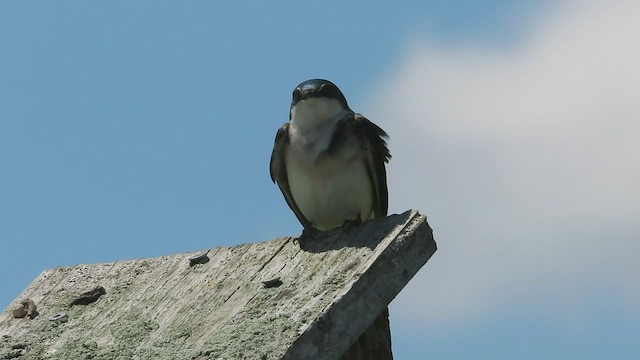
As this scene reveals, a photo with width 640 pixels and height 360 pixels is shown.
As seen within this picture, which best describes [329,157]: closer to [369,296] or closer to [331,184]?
[331,184]

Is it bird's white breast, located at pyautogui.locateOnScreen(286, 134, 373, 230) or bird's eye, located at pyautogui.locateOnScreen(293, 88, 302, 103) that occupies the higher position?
bird's eye, located at pyautogui.locateOnScreen(293, 88, 302, 103)

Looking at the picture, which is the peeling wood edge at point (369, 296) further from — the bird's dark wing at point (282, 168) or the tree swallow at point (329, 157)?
the bird's dark wing at point (282, 168)

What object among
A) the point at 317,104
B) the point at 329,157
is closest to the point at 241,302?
the point at 329,157

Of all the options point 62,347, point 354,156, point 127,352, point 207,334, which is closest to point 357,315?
point 207,334

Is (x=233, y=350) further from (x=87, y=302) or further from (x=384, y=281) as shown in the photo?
(x=87, y=302)

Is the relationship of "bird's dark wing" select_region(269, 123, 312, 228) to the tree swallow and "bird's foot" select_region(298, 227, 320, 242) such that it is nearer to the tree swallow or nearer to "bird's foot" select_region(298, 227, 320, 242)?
the tree swallow

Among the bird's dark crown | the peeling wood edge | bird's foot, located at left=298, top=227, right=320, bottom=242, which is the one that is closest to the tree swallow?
the bird's dark crown
